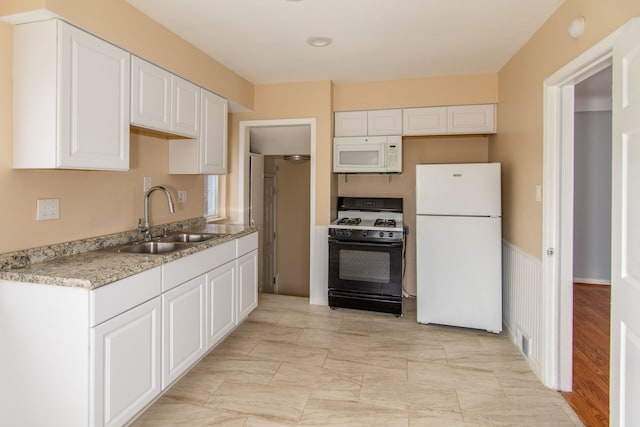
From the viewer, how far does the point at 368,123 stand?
3.78 meters

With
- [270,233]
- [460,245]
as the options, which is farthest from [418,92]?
[270,233]

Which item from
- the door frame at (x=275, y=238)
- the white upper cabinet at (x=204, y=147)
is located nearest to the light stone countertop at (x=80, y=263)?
the white upper cabinet at (x=204, y=147)

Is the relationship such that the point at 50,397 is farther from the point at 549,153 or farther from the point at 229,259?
the point at 549,153

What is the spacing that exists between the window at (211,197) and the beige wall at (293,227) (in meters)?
1.58

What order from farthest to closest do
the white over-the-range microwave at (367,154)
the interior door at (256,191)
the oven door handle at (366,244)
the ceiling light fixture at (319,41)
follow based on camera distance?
the interior door at (256,191) → the white over-the-range microwave at (367,154) → the oven door handle at (366,244) → the ceiling light fixture at (319,41)

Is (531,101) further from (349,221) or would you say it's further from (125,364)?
(125,364)

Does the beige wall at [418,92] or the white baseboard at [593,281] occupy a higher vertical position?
the beige wall at [418,92]

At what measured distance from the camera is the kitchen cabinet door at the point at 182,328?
203 cm

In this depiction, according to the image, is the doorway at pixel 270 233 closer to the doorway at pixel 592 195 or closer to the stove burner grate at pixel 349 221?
the stove burner grate at pixel 349 221

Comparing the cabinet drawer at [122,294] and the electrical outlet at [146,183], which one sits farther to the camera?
the electrical outlet at [146,183]

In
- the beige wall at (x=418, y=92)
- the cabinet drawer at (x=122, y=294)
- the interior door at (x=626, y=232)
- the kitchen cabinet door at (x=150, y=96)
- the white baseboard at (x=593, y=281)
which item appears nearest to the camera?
the interior door at (x=626, y=232)

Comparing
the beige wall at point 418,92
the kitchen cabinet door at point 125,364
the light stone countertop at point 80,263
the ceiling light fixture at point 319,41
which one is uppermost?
the ceiling light fixture at point 319,41

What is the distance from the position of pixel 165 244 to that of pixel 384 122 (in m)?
2.44

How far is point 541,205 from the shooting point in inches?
94.7
